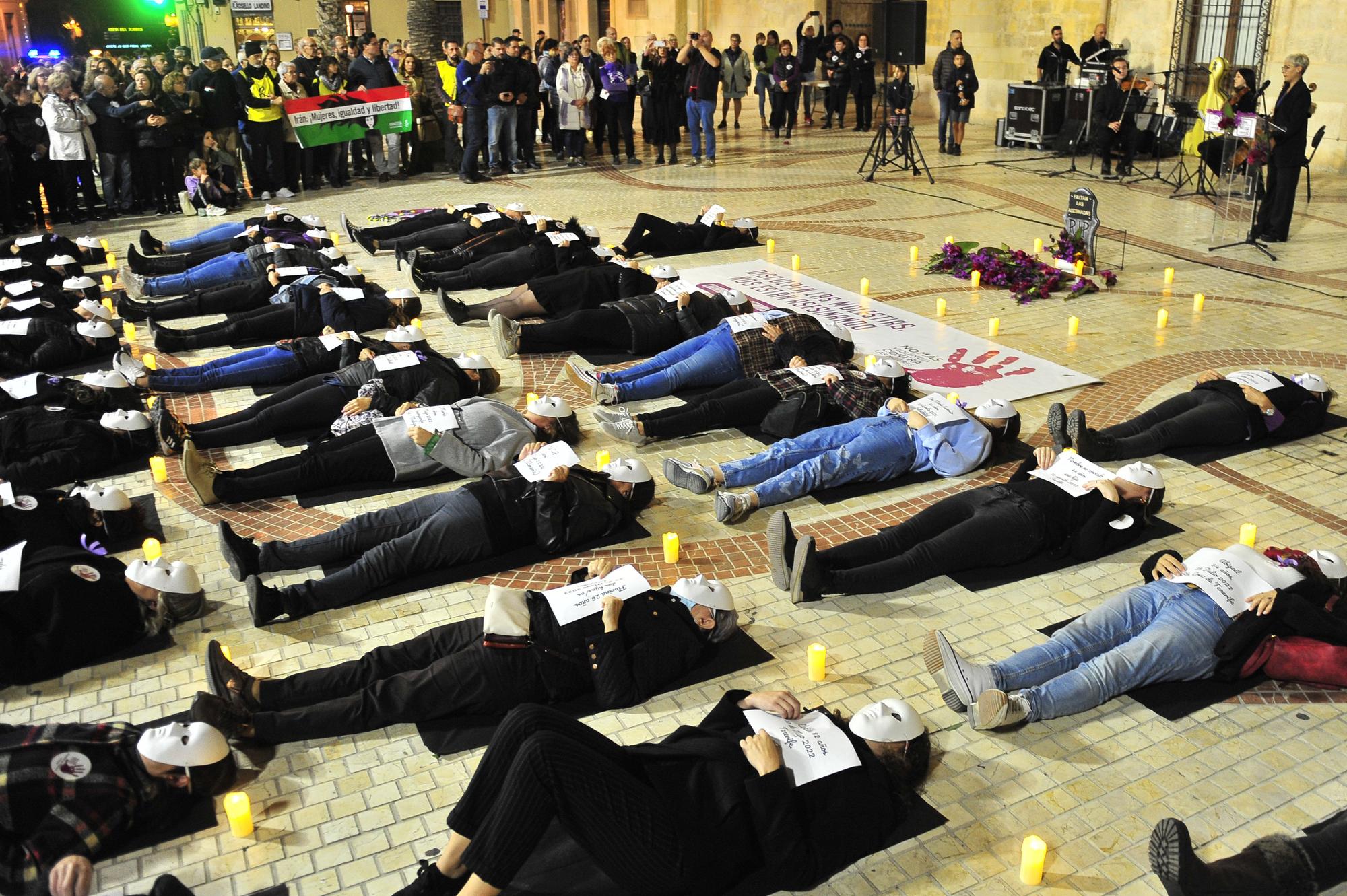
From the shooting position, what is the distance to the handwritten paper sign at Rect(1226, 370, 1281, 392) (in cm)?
683

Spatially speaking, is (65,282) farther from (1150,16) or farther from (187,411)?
(1150,16)

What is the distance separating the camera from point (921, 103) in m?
24.4

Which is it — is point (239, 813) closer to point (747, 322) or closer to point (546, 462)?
point (546, 462)

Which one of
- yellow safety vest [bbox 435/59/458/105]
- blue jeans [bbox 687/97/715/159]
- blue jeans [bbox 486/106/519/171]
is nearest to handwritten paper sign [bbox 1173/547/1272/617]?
blue jeans [bbox 486/106/519/171]

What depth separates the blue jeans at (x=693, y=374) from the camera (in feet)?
25.6

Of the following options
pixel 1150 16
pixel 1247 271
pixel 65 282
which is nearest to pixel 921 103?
pixel 1150 16

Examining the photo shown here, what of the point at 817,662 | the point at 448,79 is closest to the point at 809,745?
the point at 817,662

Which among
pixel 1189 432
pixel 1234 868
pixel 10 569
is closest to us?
pixel 1234 868

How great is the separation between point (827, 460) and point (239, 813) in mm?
3618

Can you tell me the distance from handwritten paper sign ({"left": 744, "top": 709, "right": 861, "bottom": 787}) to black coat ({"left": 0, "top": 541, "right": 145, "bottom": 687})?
9.49 feet

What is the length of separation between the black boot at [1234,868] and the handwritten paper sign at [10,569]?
14.3 feet

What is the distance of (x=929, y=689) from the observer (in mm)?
4762

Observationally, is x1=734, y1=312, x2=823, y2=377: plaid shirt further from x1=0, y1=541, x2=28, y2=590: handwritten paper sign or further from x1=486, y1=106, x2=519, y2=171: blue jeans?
x1=486, y1=106, x2=519, y2=171: blue jeans

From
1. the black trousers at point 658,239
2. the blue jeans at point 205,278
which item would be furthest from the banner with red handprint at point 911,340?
the blue jeans at point 205,278
